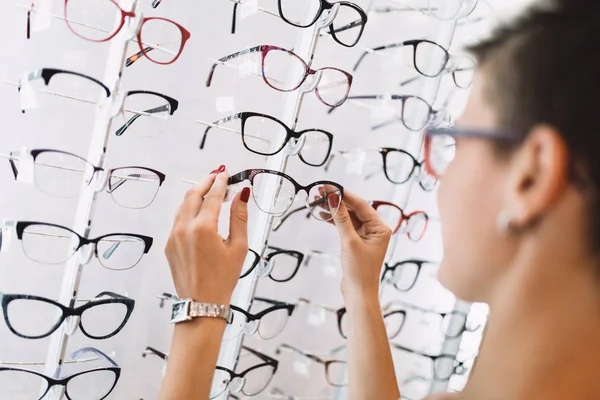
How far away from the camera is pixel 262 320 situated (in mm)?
1230

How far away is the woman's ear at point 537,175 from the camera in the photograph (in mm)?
504

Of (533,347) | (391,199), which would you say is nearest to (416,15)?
(391,199)

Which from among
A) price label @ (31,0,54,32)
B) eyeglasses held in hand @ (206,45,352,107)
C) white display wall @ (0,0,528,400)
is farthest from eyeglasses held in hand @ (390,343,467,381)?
price label @ (31,0,54,32)

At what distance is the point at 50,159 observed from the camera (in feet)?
2.86

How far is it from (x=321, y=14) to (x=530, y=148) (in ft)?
1.96

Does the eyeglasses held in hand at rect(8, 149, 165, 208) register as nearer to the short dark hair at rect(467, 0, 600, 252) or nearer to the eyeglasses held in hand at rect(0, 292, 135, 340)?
the eyeglasses held in hand at rect(0, 292, 135, 340)

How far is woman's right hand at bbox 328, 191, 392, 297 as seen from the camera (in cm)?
101

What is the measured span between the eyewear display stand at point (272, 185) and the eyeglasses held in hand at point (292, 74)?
0.06ft

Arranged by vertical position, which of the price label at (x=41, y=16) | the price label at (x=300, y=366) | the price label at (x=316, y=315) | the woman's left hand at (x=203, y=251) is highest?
the price label at (x=41, y=16)

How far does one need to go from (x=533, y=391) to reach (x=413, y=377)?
1.05 m

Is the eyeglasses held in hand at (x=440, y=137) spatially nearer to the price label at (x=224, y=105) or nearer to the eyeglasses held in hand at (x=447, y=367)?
the price label at (x=224, y=105)

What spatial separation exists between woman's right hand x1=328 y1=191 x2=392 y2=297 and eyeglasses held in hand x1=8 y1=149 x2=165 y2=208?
350 millimetres

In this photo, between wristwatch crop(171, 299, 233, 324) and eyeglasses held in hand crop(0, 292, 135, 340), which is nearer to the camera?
wristwatch crop(171, 299, 233, 324)

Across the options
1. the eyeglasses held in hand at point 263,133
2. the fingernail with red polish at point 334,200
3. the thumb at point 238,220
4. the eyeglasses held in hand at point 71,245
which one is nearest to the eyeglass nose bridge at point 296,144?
the eyeglasses held in hand at point 263,133
